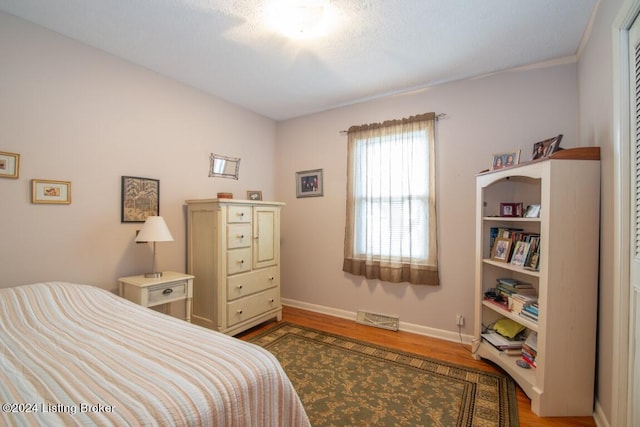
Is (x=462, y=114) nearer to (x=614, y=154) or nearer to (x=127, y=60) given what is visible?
(x=614, y=154)

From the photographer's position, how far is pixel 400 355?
7.95 ft

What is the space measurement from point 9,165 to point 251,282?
2.00 metres

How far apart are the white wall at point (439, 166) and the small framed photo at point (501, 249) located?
28 centimetres

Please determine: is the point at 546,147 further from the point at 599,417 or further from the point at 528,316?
the point at 599,417

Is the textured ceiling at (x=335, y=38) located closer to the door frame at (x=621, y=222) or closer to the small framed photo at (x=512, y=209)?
the door frame at (x=621, y=222)

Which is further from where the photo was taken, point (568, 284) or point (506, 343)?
point (506, 343)

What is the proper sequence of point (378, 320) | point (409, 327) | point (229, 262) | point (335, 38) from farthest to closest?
point (378, 320)
point (409, 327)
point (229, 262)
point (335, 38)

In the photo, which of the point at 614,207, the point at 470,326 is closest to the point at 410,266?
the point at 470,326

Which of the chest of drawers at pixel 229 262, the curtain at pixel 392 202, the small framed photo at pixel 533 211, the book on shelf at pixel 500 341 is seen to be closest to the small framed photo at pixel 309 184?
the curtain at pixel 392 202

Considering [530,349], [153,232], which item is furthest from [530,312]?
[153,232]

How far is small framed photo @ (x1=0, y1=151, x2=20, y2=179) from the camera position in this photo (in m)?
1.79

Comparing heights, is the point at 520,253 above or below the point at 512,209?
below

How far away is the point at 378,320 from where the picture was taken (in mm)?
→ 3088

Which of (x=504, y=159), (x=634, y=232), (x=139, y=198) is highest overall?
(x=504, y=159)
